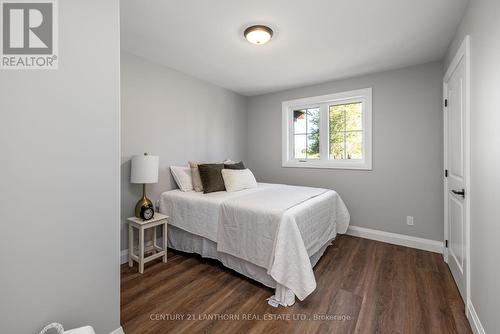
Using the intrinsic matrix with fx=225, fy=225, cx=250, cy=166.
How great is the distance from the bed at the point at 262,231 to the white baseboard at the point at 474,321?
1.03 m

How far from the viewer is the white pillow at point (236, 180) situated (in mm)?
2964

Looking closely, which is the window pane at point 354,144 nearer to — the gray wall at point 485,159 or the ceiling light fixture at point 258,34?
the gray wall at point 485,159

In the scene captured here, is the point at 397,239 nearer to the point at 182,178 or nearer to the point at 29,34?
the point at 182,178

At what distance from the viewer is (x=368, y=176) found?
3.32m

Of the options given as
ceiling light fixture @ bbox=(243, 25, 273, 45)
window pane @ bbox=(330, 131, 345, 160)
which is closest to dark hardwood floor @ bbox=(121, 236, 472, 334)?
window pane @ bbox=(330, 131, 345, 160)

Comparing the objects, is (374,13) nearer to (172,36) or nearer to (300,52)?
(300,52)

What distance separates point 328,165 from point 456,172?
1.67 metres

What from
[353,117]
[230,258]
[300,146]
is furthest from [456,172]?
[230,258]

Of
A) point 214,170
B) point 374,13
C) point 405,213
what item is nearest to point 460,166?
point 405,213

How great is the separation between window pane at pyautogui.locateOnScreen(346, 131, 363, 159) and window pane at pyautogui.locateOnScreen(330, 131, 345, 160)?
0.29 ft

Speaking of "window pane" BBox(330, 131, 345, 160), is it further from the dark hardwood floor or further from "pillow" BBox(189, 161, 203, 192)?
"pillow" BBox(189, 161, 203, 192)

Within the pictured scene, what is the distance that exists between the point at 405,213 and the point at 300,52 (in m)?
2.53

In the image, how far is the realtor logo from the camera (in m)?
1.06

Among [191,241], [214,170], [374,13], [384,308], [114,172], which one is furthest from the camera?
[214,170]
